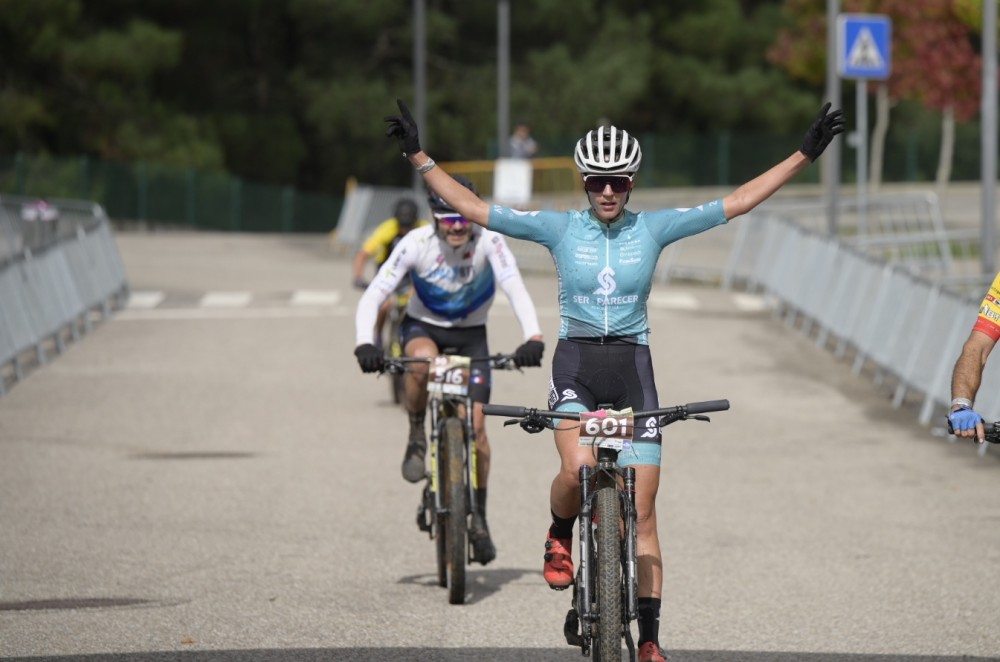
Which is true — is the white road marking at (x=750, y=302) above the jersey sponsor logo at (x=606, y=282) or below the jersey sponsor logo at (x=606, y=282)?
below

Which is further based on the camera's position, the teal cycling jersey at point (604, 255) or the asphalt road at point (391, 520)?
the asphalt road at point (391, 520)

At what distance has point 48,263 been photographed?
20609mm

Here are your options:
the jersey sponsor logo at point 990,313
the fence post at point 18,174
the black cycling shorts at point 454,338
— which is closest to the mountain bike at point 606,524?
the jersey sponsor logo at point 990,313

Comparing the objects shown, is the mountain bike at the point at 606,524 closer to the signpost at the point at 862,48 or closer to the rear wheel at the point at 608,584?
the rear wheel at the point at 608,584

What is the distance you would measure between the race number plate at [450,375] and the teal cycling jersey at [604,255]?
1.98 meters

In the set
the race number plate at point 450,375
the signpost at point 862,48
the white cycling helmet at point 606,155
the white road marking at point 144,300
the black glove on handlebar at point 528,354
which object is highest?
the signpost at point 862,48

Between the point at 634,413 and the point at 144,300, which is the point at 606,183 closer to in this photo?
the point at 634,413

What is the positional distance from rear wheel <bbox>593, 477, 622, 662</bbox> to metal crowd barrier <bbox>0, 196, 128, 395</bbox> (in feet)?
37.0

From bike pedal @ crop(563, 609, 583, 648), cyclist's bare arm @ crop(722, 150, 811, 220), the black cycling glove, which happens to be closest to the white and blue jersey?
cyclist's bare arm @ crop(722, 150, 811, 220)

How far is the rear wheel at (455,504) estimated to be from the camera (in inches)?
356

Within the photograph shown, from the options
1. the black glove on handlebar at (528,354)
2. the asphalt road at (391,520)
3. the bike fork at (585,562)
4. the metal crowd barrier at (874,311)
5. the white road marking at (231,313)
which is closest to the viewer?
the bike fork at (585,562)

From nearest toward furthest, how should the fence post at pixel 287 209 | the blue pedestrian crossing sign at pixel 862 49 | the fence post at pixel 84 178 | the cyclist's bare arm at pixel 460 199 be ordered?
the cyclist's bare arm at pixel 460 199
the blue pedestrian crossing sign at pixel 862 49
the fence post at pixel 84 178
the fence post at pixel 287 209

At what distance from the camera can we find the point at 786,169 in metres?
7.41

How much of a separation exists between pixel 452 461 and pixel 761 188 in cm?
244
